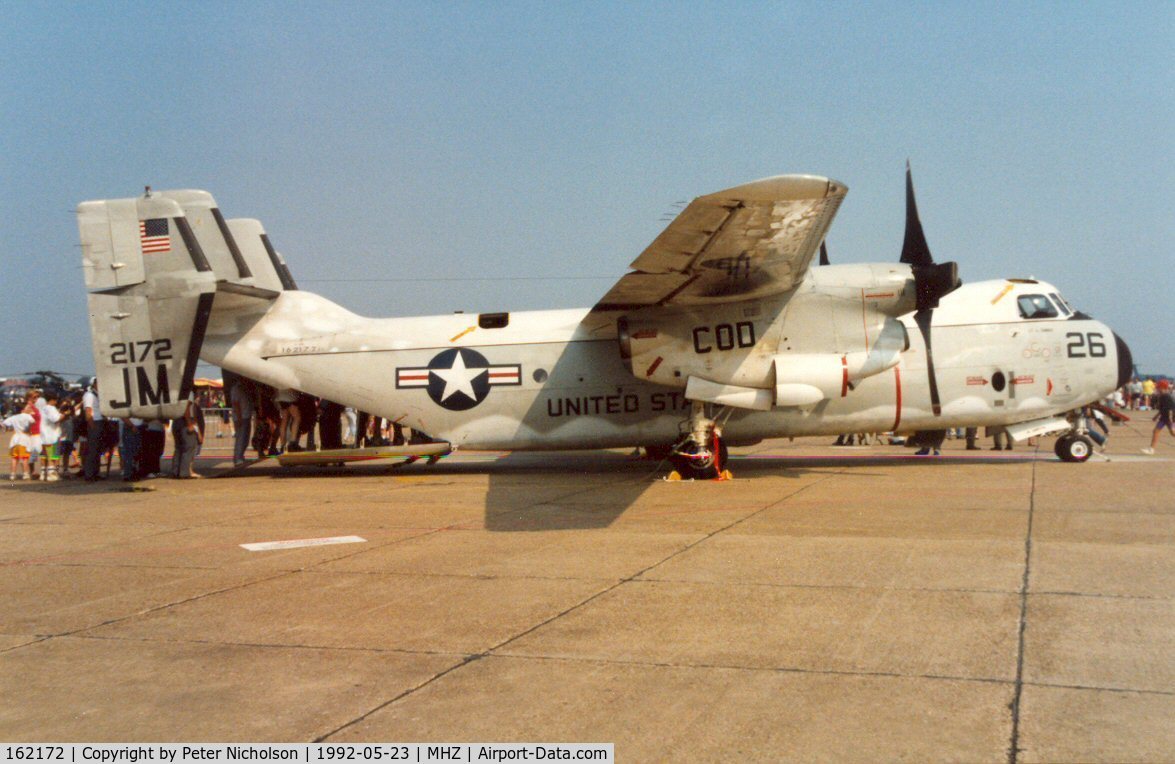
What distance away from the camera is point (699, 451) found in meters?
14.3

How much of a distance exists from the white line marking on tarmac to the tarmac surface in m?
0.15

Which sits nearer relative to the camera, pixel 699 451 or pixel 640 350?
pixel 699 451

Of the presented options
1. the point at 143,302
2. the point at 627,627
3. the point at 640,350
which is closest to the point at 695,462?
the point at 640,350

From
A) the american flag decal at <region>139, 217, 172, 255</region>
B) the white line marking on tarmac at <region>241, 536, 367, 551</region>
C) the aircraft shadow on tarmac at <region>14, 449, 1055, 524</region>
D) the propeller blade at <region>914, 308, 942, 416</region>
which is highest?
the american flag decal at <region>139, 217, 172, 255</region>

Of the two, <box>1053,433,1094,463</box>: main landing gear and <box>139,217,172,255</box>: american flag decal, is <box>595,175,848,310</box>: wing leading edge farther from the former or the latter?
<box>139,217,172,255</box>: american flag decal

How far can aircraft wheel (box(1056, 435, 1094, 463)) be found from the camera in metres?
16.1

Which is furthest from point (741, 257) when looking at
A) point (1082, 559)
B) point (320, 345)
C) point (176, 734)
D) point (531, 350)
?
point (176, 734)

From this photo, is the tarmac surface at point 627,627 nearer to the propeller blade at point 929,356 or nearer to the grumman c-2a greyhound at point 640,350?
the grumman c-2a greyhound at point 640,350

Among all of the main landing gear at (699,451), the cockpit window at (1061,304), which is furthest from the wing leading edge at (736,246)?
the cockpit window at (1061,304)

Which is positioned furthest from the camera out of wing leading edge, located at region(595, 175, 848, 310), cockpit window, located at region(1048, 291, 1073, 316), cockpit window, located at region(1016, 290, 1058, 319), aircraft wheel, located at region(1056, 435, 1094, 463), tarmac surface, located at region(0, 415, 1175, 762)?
aircraft wheel, located at region(1056, 435, 1094, 463)

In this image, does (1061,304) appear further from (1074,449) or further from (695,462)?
(695,462)

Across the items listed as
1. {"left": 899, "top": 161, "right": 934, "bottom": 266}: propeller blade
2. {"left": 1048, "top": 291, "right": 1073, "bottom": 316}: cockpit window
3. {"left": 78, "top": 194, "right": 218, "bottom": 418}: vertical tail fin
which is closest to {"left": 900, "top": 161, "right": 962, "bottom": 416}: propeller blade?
{"left": 899, "top": 161, "right": 934, "bottom": 266}: propeller blade

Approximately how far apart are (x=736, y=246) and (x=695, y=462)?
3.90 m
